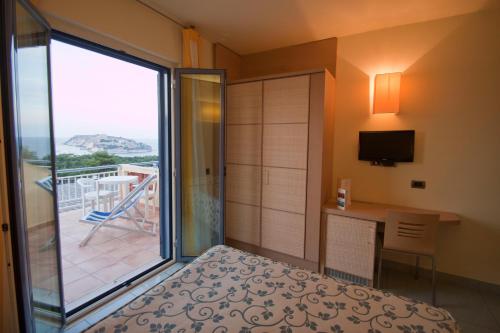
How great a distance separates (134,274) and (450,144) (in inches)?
135

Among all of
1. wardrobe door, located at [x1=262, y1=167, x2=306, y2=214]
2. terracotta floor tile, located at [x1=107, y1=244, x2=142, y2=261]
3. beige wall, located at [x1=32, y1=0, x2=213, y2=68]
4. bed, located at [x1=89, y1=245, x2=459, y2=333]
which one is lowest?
terracotta floor tile, located at [x1=107, y1=244, x2=142, y2=261]

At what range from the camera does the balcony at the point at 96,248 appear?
7.71ft

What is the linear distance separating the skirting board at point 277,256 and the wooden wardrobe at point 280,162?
0.01m

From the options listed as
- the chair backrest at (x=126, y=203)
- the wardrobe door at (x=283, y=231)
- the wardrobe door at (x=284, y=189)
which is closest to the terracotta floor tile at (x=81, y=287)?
the chair backrest at (x=126, y=203)

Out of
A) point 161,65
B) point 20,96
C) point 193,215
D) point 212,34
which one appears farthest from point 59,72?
point 193,215

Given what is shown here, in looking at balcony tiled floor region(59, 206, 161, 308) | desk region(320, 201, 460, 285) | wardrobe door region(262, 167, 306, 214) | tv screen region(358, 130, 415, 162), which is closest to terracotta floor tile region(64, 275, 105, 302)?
balcony tiled floor region(59, 206, 161, 308)

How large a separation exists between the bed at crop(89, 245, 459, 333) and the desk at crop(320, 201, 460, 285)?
112 cm

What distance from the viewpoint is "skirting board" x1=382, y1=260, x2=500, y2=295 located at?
7.61 ft

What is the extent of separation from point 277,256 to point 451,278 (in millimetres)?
1767

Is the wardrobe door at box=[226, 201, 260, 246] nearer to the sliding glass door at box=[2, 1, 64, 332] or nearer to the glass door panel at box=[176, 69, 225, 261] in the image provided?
the glass door panel at box=[176, 69, 225, 261]

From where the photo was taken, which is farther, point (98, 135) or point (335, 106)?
point (98, 135)

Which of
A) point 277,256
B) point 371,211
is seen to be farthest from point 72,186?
point 371,211

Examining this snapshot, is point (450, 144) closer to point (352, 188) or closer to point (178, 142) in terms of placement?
point (352, 188)

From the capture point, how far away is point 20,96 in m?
1.36
